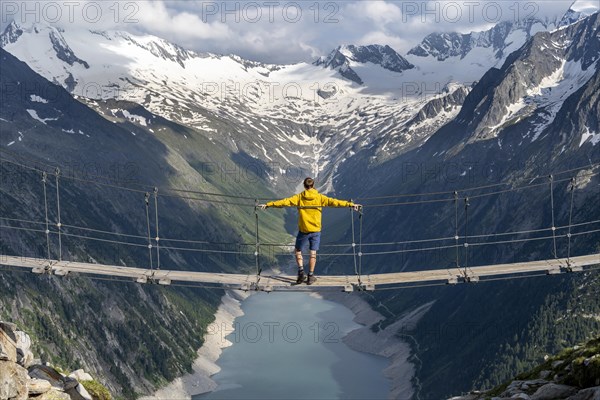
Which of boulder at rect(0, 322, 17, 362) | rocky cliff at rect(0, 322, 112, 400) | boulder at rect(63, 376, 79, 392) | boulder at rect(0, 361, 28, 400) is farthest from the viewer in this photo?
boulder at rect(63, 376, 79, 392)

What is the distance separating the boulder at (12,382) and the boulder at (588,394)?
65.9 ft

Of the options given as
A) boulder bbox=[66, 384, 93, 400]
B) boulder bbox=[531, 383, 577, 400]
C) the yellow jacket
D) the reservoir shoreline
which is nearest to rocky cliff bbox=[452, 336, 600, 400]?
boulder bbox=[531, 383, 577, 400]

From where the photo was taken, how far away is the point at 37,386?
2884 cm

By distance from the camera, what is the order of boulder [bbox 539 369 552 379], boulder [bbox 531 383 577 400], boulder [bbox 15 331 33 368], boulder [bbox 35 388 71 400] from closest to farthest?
boulder [bbox 531 383 577 400] → boulder [bbox 35 388 71 400] → boulder [bbox 15 331 33 368] → boulder [bbox 539 369 552 379]

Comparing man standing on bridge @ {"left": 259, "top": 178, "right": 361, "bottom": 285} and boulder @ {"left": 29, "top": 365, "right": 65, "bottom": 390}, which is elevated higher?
man standing on bridge @ {"left": 259, "top": 178, "right": 361, "bottom": 285}

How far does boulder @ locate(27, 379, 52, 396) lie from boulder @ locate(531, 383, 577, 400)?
19.1 m

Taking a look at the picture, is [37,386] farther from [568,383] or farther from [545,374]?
[545,374]

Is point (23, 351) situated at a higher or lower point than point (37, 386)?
higher

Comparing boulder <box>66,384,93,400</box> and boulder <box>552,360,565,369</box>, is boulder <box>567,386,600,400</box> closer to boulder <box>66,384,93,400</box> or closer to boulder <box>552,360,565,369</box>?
boulder <box>552,360,565,369</box>

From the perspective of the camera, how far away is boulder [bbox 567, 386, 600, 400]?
962 inches

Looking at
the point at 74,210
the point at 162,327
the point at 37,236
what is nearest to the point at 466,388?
the point at 162,327

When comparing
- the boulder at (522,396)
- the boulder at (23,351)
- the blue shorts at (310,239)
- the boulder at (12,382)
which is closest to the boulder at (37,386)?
the boulder at (12,382)

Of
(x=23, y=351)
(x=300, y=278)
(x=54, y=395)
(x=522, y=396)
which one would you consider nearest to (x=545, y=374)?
(x=522, y=396)

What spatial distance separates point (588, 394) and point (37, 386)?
20.5 metres
